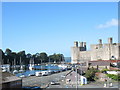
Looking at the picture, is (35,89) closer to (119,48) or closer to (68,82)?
(68,82)

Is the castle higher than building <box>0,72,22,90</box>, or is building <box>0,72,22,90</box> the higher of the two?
the castle

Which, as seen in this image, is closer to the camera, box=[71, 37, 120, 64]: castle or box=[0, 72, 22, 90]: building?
box=[0, 72, 22, 90]: building

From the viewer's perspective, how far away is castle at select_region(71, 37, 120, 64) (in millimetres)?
35188

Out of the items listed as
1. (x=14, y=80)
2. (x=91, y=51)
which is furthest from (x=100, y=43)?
(x=14, y=80)

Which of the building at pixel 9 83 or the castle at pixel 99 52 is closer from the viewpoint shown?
the building at pixel 9 83

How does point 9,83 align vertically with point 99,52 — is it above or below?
below

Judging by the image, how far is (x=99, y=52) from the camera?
37.8 meters

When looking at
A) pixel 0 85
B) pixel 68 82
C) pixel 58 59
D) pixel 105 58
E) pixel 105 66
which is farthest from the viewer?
pixel 58 59

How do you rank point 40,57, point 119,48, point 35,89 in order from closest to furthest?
point 35,89 → point 119,48 → point 40,57

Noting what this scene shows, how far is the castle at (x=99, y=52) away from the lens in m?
35.2

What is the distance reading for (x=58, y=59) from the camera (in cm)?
7988

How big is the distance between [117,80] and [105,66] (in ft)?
28.3

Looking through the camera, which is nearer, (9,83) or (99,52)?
(9,83)

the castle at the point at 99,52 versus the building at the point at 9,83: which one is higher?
the castle at the point at 99,52
